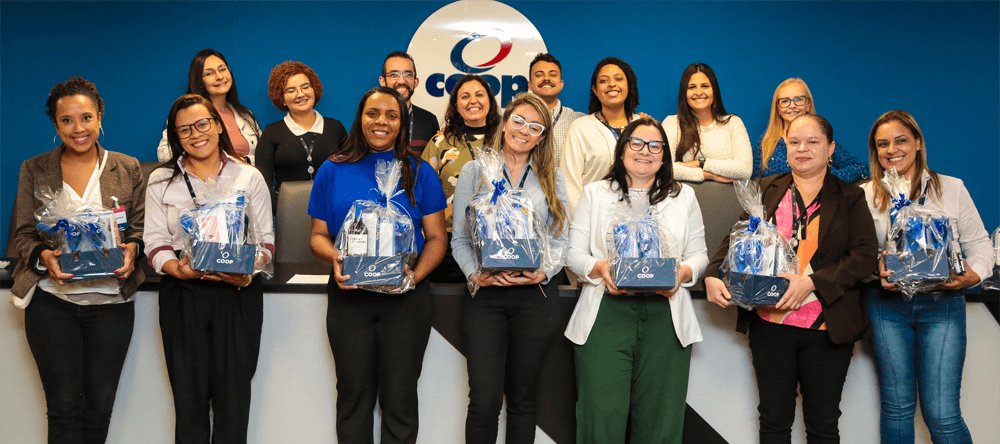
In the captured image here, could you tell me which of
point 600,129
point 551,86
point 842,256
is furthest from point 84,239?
point 842,256

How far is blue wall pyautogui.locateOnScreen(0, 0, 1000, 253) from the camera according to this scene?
5195mm

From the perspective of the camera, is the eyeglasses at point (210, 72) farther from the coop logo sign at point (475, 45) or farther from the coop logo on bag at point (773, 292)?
the coop logo on bag at point (773, 292)

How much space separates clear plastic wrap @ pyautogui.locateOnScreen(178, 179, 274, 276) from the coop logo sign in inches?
120

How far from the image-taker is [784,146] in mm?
3461

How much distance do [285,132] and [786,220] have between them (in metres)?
2.77

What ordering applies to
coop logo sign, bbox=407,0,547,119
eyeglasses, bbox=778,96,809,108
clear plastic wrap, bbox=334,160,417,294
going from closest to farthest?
clear plastic wrap, bbox=334,160,417,294
eyeglasses, bbox=778,96,809,108
coop logo sign, bbox=407,0,547,119

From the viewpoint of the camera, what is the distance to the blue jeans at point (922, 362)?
2479 millimetres

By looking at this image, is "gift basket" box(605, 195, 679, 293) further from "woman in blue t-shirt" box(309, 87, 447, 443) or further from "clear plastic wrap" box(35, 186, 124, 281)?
"clear plastic wrap" box(35, 186, 124, 281)

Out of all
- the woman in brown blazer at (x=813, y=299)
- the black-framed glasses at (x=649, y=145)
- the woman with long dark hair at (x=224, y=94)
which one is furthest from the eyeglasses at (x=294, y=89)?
the woman in brown blazer at (x=813, y=299)

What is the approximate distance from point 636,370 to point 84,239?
207 cm

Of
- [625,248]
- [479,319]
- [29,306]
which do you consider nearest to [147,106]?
[29,306]

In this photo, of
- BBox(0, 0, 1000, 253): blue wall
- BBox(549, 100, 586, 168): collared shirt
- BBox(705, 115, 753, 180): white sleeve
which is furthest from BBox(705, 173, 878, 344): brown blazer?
BBox(0, 0, 1000, 253): blue wall

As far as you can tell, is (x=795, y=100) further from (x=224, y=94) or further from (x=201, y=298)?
(x=224, y=94)

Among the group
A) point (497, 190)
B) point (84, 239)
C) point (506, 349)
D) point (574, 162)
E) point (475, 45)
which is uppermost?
point (475, 45)
